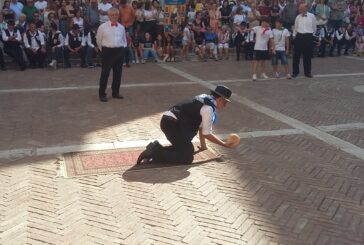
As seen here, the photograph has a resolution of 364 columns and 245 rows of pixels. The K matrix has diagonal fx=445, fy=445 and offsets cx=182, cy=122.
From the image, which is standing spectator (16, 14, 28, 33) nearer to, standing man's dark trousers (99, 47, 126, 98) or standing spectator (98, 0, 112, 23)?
standing spectator (98, 0, 112, 23)

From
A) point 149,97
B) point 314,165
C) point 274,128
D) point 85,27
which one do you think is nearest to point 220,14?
point 85,27

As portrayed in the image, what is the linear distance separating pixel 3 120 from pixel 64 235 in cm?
476

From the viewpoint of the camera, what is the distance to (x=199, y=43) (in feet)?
56.3

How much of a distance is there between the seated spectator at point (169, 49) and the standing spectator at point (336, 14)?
7.34 meters

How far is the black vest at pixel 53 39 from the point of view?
14.9 metres

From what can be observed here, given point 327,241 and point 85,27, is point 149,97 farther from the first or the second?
point 327,241

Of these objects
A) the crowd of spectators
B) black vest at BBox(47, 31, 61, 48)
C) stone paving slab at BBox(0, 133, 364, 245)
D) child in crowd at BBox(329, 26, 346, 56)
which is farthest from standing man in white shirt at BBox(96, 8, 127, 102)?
child in crowd at BBox(329, 26, 346, 56)

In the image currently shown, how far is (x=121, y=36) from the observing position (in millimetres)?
9883

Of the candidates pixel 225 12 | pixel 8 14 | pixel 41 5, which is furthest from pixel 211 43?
pixel 8 14

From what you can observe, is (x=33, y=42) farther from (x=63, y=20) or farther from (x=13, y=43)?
(x=63, y=20)

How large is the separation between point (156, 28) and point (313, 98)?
7.64 m

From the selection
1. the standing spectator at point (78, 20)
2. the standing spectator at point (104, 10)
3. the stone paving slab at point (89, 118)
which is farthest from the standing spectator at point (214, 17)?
the stone paving slab at point (89, 118)

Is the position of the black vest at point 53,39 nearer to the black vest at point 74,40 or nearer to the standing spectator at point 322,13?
the black vest at point 74,40

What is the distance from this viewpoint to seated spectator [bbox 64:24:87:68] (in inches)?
590
